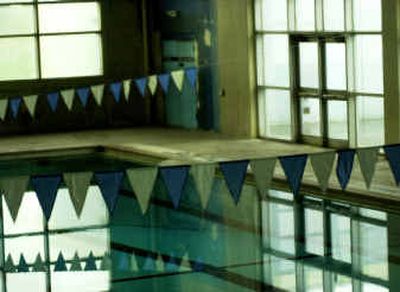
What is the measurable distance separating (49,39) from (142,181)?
15.5 meters

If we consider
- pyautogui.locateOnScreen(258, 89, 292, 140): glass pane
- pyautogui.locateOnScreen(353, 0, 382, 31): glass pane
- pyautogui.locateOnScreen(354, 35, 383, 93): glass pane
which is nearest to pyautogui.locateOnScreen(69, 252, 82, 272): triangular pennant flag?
pyautogui.locateOnScreen(354, 35, 383, 93): glass pane

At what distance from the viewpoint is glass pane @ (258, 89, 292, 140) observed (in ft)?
70.6

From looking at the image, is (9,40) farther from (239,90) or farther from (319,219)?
(319,219)

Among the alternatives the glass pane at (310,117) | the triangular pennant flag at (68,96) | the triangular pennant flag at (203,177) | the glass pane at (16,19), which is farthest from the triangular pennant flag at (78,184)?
the glass pane at (16,19)

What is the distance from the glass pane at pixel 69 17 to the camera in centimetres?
2628

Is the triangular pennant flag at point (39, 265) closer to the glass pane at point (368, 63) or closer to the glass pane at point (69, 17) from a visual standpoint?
the glass pane at point (368, 63)

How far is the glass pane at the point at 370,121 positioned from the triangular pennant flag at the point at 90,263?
7397mm

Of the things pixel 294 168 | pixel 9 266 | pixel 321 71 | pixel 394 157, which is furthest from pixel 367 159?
pixel 321 71

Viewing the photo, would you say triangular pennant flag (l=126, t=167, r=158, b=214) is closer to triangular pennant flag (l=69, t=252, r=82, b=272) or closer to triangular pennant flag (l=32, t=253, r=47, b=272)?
triangular pennant flag (l=69, t=252, r=82, b=272)

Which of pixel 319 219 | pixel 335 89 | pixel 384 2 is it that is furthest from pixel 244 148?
pixel 319 219

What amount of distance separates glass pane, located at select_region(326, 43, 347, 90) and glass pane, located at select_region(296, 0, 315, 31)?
69 centimetres

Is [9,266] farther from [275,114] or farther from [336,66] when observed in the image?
[275,114]

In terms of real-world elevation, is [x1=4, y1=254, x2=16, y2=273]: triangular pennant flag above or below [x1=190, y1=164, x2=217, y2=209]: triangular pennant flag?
below

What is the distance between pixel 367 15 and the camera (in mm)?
18844
